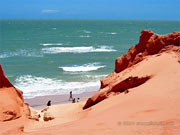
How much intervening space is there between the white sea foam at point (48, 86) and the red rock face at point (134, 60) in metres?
9.77

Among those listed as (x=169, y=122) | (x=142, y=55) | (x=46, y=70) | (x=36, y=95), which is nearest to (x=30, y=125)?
(x=169, y=122)

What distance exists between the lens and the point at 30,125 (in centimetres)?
873

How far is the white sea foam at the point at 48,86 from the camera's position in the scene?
21984mm

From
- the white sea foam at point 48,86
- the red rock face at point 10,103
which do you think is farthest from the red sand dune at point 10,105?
the white sea foam at point 48,86

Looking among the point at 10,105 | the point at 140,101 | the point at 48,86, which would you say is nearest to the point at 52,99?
the point at 48,86

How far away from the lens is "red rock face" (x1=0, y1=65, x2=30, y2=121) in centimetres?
809

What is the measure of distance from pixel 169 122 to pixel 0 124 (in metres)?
4.57

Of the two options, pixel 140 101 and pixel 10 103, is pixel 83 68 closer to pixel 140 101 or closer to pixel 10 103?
pixel 10 103

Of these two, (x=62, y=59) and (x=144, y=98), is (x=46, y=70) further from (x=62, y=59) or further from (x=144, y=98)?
(x=144, y=98)

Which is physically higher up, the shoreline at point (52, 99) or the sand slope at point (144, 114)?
the sand slope at point (144, 114)

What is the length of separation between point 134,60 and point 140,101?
16.7 ft

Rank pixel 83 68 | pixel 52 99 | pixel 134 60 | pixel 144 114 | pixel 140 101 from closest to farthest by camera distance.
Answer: pixel 144 114
pixel 140 101
pixel 134 60
pixel 52 99
pixel 83 68

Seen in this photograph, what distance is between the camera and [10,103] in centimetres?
855

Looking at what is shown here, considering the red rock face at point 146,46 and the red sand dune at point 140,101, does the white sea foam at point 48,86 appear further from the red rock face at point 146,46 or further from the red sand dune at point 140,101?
the red rock face at point 146,46
